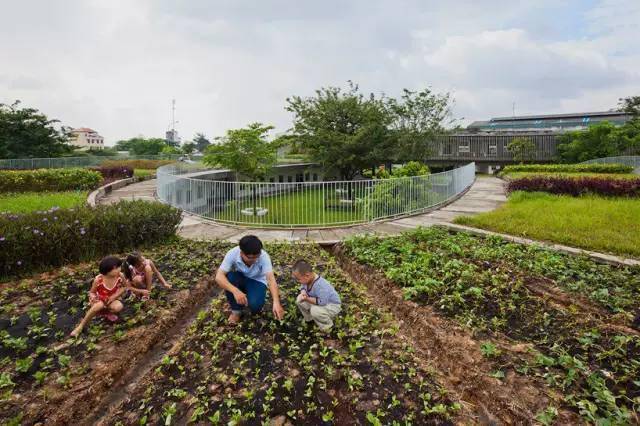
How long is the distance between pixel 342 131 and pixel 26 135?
27143mm

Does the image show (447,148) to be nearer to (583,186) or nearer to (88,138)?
(583,186)

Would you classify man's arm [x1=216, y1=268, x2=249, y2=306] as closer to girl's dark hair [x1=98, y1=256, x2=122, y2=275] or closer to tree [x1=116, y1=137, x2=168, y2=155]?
girl's dark hair [x1=98, y1=256, x2=122, y2=275]

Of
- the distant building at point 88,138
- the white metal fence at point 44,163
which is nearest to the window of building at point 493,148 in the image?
the white metal fence at point 44,163

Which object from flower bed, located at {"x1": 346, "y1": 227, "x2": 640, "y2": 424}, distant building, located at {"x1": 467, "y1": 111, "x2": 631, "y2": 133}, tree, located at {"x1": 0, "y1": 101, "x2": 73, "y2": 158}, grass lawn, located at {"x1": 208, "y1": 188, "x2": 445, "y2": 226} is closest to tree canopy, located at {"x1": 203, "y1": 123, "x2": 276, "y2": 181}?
grass lawn, located at {"x1": 208, "y1": 188, "x2": 445, "y2": 226}

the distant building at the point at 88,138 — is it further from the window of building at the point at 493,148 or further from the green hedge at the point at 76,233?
the green hedge at the point at 76,233

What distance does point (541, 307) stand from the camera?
4059 millimetres

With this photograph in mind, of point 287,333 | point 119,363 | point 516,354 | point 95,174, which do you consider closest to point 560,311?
point 516,354

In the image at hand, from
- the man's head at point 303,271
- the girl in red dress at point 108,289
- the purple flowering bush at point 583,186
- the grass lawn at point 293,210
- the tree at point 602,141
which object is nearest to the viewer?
the man's head at point 303,271

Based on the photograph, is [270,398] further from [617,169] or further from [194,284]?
[617,169]

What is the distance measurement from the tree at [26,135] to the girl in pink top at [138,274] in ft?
102

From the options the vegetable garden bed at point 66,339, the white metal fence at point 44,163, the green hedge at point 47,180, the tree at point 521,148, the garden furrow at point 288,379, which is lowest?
the garden furrow at point 288,379

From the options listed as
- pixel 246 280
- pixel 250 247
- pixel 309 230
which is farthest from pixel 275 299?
pixel 309 230

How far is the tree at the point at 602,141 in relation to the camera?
87.8 feet

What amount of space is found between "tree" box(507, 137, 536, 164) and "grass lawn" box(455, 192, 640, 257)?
22.0m
